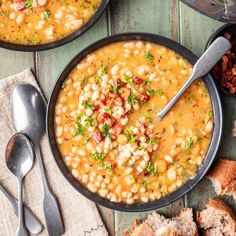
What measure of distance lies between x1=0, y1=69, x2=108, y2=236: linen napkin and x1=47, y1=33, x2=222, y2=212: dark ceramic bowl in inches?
8.0

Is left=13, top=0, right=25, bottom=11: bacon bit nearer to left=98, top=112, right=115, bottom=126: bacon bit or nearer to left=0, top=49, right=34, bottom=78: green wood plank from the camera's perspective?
left=0, top=49, right=34, bottom=78: green wood plank

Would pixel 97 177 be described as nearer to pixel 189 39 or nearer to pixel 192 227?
pixel 192 227

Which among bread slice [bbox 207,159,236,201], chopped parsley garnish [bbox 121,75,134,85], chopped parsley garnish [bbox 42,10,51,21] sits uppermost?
chopped parsley garnish [bbox 42,10,51,21]

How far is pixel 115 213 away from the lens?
12.2ft

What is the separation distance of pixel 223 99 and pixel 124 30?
2.77 feet

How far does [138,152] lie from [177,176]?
31 centimetres

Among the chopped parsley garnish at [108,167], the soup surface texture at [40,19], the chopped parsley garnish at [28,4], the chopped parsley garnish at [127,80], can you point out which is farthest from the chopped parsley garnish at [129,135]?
the chopped parsley garnish at [28,4]

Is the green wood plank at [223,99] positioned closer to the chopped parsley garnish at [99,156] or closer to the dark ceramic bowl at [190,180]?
the dark ceramic bowl at [190,180]

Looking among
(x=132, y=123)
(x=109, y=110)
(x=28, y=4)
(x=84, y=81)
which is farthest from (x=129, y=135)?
(x=28, y=4)

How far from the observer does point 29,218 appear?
3.67 meters

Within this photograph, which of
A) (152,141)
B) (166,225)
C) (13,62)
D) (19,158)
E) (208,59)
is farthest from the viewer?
(13,62)

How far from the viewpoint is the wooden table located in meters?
3.71

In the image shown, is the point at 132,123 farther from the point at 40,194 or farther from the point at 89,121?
the point at 40,194

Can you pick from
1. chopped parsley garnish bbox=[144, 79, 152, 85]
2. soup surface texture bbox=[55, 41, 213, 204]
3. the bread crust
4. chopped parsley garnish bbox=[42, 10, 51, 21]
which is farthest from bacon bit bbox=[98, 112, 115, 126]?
the bread crust
